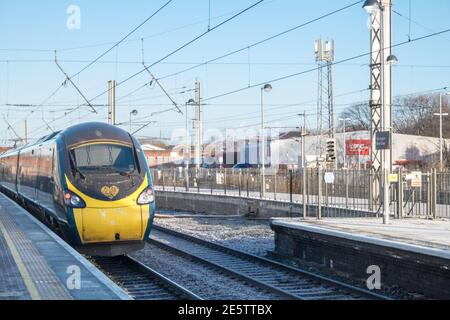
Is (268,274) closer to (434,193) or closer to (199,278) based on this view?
(199,278)

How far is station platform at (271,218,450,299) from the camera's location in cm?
935

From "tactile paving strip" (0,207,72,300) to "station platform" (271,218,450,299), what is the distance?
17.7 ft

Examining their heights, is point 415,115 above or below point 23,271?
above

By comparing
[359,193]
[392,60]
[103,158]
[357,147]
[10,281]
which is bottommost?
[10,281]

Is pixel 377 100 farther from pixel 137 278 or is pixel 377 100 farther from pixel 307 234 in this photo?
pixel 137 278

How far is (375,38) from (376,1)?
5636 millimetres

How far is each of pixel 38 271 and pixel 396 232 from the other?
707 cm

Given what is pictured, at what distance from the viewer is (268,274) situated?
12547 mm

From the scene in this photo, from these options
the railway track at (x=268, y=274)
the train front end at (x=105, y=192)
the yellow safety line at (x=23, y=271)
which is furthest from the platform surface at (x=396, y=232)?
the yellow safety line at (x=23, y=271)

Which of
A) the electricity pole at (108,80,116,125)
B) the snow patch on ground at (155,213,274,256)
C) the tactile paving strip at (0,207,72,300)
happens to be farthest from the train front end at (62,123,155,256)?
the electricity pole at (108,80,116,125)

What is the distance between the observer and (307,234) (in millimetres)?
13023

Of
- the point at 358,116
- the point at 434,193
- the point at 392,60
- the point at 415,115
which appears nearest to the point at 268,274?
the point at 434,193

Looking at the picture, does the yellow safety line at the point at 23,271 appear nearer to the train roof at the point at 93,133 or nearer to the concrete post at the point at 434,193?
the train roof at the point at 93,133

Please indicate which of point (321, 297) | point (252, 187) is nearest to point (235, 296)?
point (321, 297)
